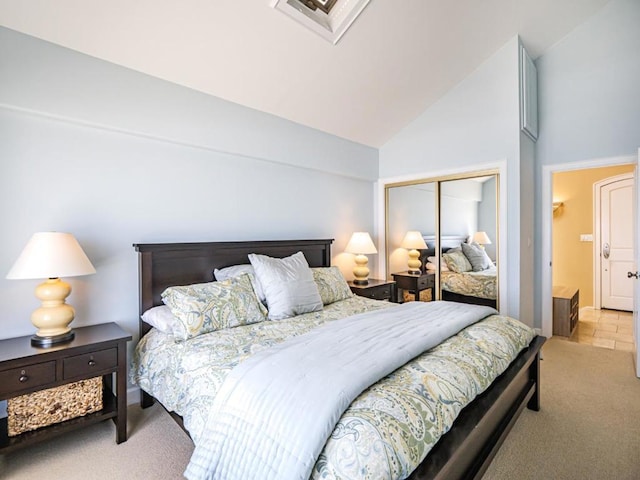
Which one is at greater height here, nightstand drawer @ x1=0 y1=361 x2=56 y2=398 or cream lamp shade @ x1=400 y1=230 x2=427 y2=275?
cream lamp shade @ x1=400 y1=230 x2=427 y2=275

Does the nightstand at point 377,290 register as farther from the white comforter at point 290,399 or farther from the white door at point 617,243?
the white door at point 617,243

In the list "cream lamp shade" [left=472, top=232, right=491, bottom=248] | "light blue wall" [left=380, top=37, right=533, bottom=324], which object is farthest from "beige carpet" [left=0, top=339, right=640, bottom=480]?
"cream lamp shade" [left=472, top=232, right=491, bottom=248]

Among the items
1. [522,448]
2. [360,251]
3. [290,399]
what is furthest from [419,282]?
[290,399]

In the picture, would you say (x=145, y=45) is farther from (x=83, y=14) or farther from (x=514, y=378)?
(x=514, y=378)

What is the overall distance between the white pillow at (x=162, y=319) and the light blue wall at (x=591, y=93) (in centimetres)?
405

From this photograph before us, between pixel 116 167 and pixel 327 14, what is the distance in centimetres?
204

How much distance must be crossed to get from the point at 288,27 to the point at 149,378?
105 inches

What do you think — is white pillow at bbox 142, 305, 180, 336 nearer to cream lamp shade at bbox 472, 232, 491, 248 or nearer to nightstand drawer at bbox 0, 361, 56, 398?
nightstand drawer at bbox 0, 361, 56, 398

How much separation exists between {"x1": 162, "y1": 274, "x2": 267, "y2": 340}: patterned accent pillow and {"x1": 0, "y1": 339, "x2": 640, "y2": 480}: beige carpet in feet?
2.29

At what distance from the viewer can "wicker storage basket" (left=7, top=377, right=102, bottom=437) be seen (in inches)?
73.3

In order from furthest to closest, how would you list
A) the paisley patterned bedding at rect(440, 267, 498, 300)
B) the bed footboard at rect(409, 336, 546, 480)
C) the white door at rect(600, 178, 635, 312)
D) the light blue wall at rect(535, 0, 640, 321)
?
the white door at rect(600, 178, 635, 312), the paisley patterned bedding at rect(440, 267, 498, 300), the light blue wall at rect(535, 0, 640, 321), the bed footboard at rect(409, 336, 546, 480)

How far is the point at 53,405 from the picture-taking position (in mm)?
1975

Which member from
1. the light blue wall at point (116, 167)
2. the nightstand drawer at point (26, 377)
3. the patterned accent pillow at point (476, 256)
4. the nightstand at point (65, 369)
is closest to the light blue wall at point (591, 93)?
the patterned accent pillow at point (476, 256)

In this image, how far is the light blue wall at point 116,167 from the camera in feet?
7.02
